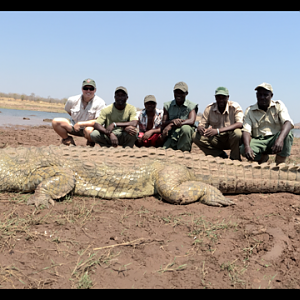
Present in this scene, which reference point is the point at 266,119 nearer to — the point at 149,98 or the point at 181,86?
the point at 181,86

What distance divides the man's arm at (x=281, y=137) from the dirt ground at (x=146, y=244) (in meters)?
1.35

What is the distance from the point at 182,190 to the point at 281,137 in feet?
8.26

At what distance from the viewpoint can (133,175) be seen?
4.44 m

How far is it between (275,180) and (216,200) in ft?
4.11

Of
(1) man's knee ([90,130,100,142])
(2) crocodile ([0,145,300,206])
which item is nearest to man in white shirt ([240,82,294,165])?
(2) crocodile ([0,145,300,206])

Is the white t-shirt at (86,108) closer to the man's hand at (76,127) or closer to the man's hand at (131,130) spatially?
the man's hand at (76,127)

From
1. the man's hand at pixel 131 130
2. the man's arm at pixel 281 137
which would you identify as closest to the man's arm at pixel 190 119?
the man's hand at pixel 131 130

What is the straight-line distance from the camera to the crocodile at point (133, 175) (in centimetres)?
421

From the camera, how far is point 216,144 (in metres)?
6.40

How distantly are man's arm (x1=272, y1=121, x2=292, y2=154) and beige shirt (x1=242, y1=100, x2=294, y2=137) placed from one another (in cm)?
17

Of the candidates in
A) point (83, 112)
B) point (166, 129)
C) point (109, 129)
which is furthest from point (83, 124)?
point (166, 129)

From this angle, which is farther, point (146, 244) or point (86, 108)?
point (86, 108)

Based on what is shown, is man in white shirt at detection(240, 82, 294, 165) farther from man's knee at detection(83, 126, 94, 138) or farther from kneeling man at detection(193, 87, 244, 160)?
man's knee at detection(83, 126, 94, 138)

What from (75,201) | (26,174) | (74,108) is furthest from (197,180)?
(74,108)
